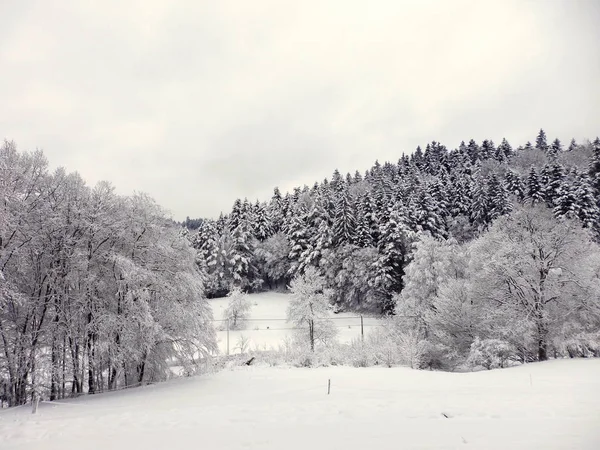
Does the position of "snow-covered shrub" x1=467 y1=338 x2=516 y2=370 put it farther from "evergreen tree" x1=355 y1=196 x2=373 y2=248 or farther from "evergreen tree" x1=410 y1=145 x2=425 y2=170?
"evergreen tree" x1=410 y1=145 x2=425 y2=170

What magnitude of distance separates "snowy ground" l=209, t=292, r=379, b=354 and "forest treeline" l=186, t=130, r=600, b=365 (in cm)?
314

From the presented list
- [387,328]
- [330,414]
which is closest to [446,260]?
[387,328]

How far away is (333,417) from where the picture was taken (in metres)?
8.93

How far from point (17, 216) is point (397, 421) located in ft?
44.7

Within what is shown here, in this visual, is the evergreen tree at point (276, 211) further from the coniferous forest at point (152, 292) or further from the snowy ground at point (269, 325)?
the coniferous forest at point (152, 292)

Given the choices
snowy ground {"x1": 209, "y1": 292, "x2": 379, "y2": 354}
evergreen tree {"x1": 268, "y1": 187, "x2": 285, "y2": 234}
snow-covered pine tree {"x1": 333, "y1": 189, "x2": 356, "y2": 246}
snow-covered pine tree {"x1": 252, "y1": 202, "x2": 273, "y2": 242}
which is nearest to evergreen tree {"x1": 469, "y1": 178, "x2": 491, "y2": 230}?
snow-covered pine tree {"x1": 333, "y1": 189, "x2": 356, "y2": 246}

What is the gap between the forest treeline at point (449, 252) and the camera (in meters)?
19.4

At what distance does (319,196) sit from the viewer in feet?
186

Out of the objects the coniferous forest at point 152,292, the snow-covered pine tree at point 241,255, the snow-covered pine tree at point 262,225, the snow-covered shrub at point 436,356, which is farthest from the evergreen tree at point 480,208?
the snow-covered pine tree at point 241,255

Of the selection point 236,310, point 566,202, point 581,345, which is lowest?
point 236,310

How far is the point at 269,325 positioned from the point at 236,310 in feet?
15.6

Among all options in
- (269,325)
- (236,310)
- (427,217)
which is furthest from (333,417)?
(427,217)

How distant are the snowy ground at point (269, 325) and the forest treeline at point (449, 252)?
10.3 feet

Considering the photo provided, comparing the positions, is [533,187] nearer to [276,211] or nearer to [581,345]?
[276,211]
